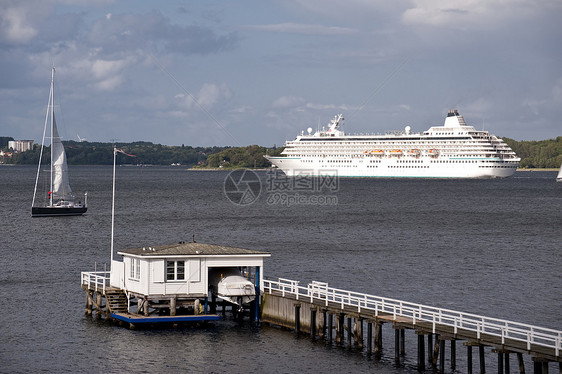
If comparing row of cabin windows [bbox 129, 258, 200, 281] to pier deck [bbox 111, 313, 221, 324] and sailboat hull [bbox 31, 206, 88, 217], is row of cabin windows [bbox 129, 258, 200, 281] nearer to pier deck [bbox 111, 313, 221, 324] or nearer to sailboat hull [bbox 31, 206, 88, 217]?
pier deck [bbox 111, 313, 221, 324]

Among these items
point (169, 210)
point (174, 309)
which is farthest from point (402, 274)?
point (169, 210)

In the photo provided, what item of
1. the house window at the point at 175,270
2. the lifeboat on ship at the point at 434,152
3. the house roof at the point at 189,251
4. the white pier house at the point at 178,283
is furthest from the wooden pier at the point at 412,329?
the lifeboat on ship at the point at 434,152

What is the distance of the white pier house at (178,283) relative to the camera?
3203cm

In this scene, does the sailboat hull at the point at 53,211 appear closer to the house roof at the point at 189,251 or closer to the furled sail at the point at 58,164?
the furled sail at the point at 58,164

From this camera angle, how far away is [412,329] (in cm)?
3088

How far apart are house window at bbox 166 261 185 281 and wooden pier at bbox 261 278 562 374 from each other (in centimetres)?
350

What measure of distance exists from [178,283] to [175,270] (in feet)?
1.67

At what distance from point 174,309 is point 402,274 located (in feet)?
62.0

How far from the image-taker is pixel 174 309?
32.0 m

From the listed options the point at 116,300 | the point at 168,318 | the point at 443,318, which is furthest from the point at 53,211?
the point at 443,318

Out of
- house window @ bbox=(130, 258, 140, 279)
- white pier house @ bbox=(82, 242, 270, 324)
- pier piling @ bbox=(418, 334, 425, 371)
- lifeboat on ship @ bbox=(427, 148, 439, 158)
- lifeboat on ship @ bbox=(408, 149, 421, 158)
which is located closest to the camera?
pier piling @ bbox=(418, 334, 425, 371)

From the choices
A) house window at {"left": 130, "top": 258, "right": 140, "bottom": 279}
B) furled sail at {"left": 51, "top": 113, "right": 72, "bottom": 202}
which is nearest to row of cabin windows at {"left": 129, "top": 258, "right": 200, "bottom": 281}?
house window at {"left": 130, "top": 258, "right": 140, "bottom": 279}

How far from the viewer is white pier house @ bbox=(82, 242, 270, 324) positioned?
32.0m

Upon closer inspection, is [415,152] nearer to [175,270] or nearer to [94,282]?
[94,282]
